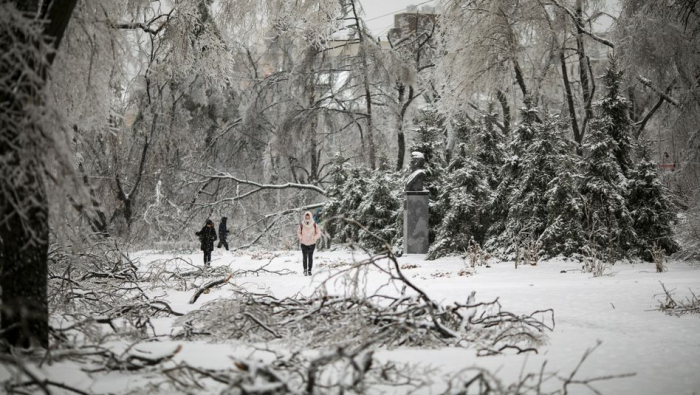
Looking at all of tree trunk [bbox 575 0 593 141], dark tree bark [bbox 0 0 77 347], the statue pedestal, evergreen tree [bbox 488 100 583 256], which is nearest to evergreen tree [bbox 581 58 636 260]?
evergreen tree [bbox 488 100 583 256]

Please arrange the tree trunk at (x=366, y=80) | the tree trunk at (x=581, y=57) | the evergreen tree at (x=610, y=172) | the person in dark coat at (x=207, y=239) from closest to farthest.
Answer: the evergreen tree at (x=610, y=172) → the person in dark coat at (x=207, y=239) → the tree trunk at (x=581, y=57) → the tree trunk at (x=366, y=80)

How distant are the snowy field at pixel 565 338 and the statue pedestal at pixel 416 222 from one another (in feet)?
17.1

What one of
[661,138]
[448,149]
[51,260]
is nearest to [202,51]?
Answer: [51,260]

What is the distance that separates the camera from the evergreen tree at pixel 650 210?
14.5 m

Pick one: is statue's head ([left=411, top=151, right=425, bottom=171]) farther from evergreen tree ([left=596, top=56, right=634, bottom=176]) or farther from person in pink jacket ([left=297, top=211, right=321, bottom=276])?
person in pink jacket ([left=297, top=211, right=321, bottom=276])

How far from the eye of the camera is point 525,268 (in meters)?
13.3

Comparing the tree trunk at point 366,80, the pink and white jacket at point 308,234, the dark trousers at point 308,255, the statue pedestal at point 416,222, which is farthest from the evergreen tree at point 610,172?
the tree trunk at point 366,80

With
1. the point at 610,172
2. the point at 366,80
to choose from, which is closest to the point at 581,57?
the point at 610,172

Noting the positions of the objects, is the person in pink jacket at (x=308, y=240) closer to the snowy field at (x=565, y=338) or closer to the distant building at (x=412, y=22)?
the snowy field at (x=565, y=338)

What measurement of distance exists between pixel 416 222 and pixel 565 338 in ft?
38.5

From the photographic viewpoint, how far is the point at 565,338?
5754mm

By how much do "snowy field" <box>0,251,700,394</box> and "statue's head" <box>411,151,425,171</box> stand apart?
21.1 ft

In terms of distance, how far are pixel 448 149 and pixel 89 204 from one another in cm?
1963

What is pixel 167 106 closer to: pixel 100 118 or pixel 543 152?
pixel 543 152
